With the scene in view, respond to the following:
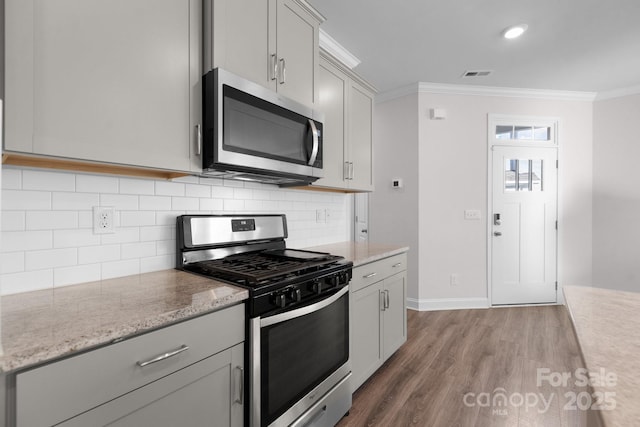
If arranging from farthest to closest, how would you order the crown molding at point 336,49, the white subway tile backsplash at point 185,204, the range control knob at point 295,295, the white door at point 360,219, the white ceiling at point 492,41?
the white door at point 360,219
the crown molding at point 336,49
the white ceiling at point 492,41
the white subway tile backsplash at point 185,204
the range control knob at point 295,295

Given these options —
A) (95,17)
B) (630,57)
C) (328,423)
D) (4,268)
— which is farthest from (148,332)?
(630,57)

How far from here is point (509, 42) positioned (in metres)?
2.82

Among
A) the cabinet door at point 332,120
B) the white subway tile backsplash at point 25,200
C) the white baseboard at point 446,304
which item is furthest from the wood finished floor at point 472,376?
the white subway tile backsplash at point 25,200

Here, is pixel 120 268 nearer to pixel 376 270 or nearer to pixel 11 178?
pixel 11 178

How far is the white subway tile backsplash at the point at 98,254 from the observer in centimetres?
126

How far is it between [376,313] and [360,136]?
4.85 ft

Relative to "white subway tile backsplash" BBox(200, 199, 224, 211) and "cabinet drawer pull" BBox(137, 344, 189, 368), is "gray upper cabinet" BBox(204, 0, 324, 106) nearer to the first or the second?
"white subway tile backsplash" BBox(200, 199, 224, 211)

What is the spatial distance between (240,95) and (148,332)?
1069mm

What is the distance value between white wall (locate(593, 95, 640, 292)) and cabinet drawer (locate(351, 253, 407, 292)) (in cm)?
321

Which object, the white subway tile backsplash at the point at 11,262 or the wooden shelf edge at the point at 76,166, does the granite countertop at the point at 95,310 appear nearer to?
the white subway tile backsplash at the point at 11,262

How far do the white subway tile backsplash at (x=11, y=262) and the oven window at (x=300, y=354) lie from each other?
91cm

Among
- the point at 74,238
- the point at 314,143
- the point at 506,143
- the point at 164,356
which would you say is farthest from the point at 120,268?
the point at 506,143

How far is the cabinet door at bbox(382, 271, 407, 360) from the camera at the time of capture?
231cm

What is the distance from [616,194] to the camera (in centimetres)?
387
